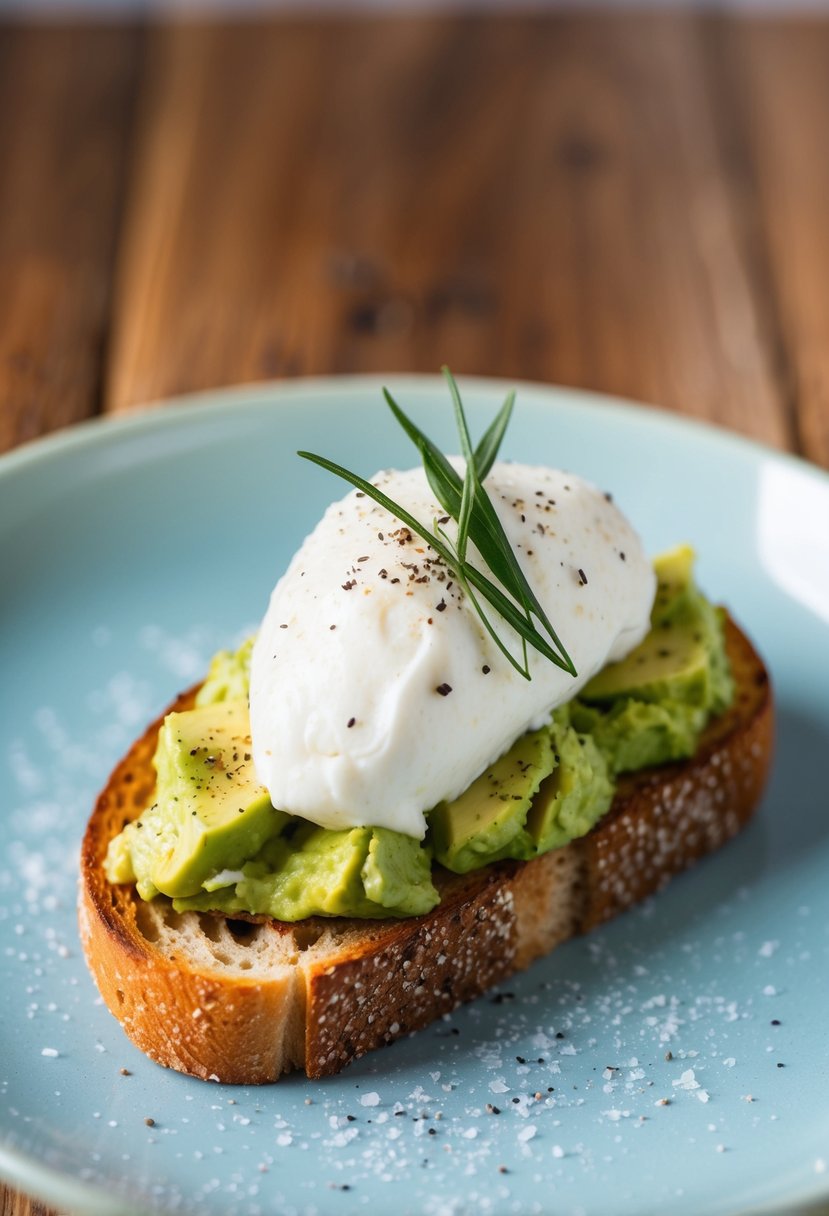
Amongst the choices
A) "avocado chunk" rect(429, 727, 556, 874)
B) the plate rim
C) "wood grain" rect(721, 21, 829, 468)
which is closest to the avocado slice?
"avocado chunk" rect(429, 727, 556, 874)

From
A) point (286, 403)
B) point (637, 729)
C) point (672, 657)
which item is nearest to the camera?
point (637, 729)

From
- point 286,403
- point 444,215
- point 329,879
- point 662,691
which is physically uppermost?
point 444,215

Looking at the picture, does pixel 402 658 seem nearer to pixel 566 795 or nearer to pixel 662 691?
pixel 566 795

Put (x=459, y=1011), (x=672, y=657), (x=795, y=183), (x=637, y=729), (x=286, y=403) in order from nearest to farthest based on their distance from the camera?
(x=459, y=1011)
(x=637, y=729)
(x=672, y=657)
(x=286, y=403)
(x=795, y=183)

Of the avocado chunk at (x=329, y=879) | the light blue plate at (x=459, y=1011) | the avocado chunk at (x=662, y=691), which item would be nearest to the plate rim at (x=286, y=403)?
the light blue plate at (x=459, y=1011)

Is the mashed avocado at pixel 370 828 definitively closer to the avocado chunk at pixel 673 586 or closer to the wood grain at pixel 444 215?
the avocado chunk at pixel 673 586

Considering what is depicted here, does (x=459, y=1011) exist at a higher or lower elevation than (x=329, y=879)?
lower

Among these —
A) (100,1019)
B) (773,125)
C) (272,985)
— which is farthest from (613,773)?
(773,125)

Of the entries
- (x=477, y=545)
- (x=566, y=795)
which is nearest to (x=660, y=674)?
(x=566, y=795)
